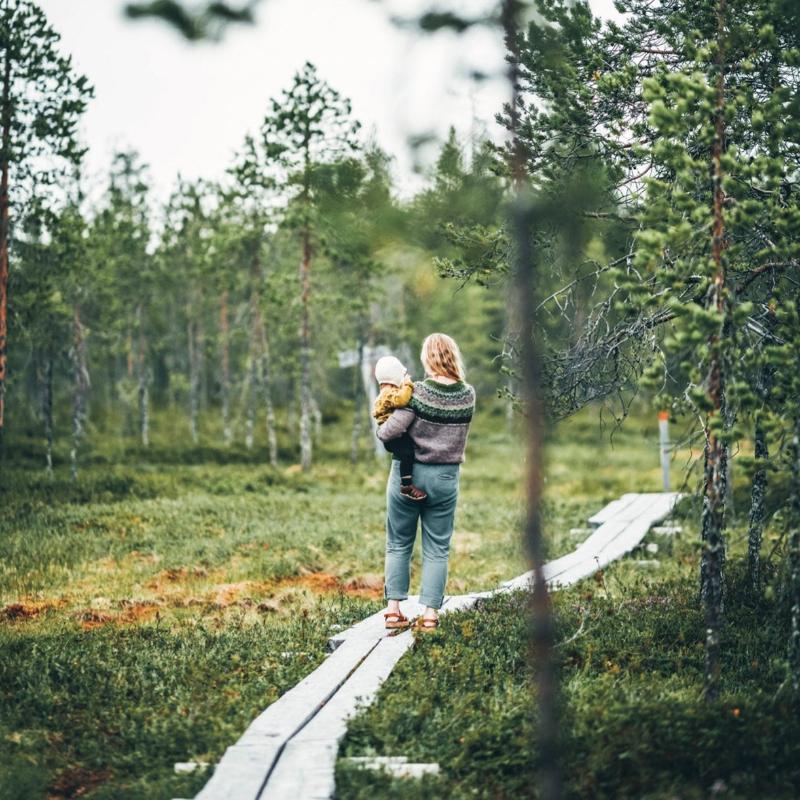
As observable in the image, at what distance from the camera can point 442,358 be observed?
23.9 feet

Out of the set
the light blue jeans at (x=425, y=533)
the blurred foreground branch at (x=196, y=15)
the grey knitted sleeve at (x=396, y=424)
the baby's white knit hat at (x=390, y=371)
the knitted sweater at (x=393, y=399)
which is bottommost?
the light blue jeans at (x=425, y=533)

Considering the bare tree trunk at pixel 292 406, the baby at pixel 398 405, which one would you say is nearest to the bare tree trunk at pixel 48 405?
the bare tree trunk at pixel 292 406

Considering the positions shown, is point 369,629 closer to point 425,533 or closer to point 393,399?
point 425,533

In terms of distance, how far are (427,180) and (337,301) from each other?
2377 cm

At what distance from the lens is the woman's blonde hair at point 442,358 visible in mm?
7289

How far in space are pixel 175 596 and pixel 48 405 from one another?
48.4 feet

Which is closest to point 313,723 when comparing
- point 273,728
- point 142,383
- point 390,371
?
point 273,728

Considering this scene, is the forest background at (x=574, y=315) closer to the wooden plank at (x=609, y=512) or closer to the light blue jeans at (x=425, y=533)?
the light blue jeans at (x=425, y=533)

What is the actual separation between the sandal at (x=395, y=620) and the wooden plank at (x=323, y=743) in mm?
674

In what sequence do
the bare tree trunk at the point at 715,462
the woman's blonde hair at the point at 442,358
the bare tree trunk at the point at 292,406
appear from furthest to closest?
the bare tree trunk at the point at 292,406
the woman's blonde hair at the point at 442,358
the bare tree trunk at the point at 715,462

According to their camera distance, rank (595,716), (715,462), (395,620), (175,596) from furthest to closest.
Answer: (175,596) < (395,620) < (715,462) < (595,716)

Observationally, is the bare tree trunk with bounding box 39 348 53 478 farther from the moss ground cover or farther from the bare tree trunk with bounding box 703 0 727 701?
the bare tree trunk with bounding box 703 0 727 701

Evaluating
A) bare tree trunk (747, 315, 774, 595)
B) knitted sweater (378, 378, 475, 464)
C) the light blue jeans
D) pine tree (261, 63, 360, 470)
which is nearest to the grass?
the light blue jeans

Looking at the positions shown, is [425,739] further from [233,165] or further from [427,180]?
[233,165]
